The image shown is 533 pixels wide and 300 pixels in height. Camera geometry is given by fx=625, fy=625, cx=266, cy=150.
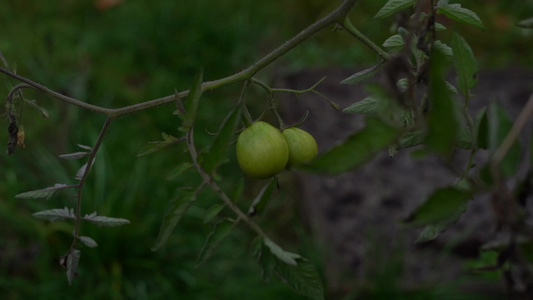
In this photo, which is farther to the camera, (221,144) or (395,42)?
(395,42)

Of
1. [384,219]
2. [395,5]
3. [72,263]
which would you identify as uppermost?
[395,5]

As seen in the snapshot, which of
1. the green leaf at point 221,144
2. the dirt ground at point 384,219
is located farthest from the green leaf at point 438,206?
the dirt ground at point 384,219

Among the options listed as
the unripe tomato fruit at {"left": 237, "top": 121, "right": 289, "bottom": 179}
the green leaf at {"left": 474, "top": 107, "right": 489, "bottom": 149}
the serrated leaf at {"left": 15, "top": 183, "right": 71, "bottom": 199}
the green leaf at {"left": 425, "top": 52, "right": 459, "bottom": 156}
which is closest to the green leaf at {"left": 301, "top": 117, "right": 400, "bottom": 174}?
the green leaf at {"left": 425, "top": 52, "right": 459, "bottom": 156}

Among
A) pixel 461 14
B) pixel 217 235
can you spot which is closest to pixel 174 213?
pixel 217 235

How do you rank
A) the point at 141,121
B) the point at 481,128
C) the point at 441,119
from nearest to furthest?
the point at 441,119 < the point at 481,128 < the point at 141,121

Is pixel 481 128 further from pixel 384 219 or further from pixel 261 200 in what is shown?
pixel 384 219

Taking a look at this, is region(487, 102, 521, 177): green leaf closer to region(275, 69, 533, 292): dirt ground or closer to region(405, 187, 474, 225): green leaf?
region(405, 187, 474, 225): green leaf

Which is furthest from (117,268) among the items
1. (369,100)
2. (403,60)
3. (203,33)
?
(403,60)
